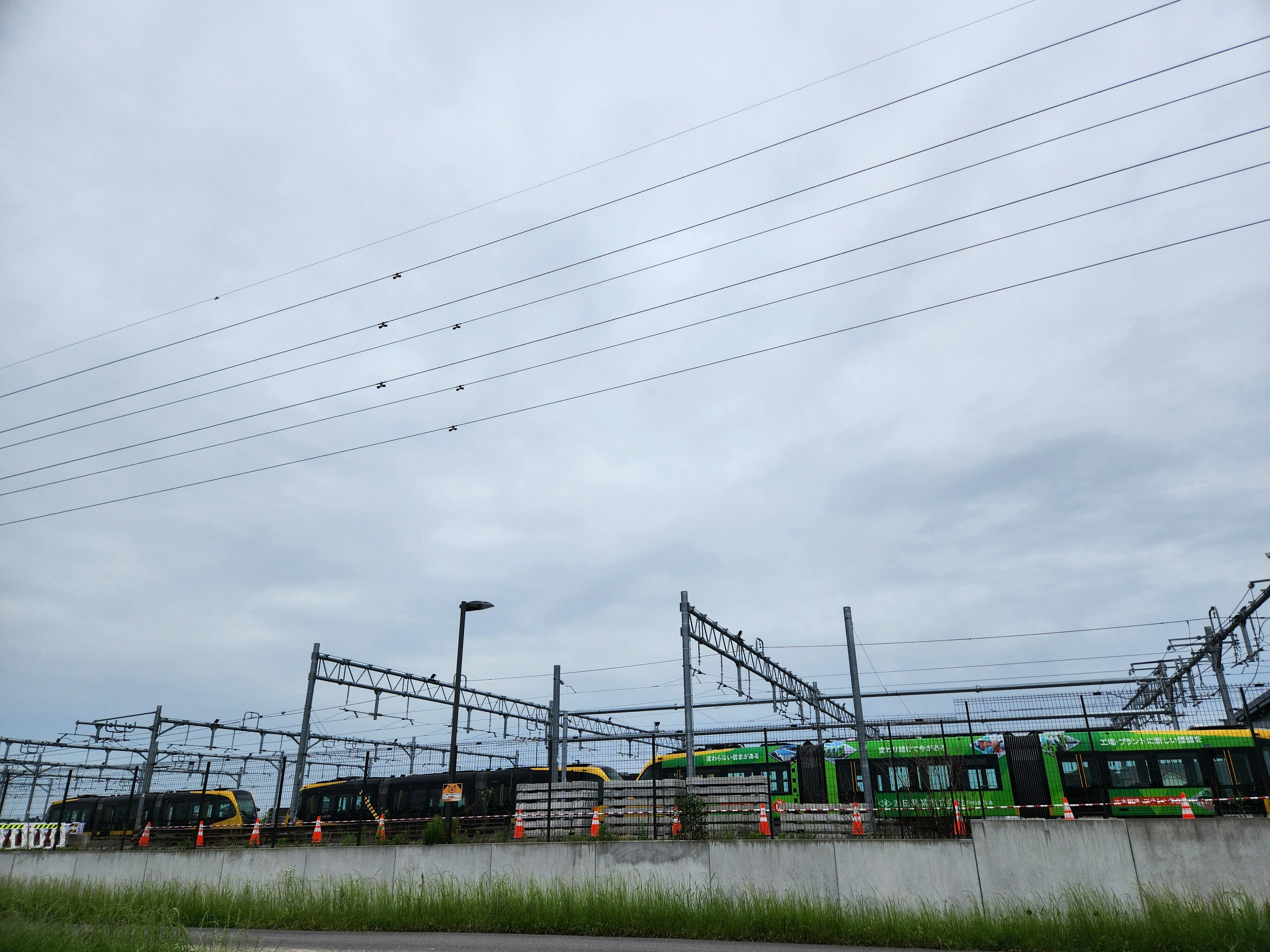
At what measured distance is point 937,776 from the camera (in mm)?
19250

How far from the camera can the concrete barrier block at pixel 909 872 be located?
443 inches

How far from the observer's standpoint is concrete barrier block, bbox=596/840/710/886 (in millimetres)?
12672

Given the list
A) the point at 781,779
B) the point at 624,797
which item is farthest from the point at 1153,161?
the point at 781,779

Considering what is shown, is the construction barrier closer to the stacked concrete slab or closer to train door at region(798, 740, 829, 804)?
the stacked concrete slab

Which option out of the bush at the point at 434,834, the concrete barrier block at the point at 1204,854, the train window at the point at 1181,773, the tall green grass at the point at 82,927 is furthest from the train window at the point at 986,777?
the tall green grass at the point at 82,927

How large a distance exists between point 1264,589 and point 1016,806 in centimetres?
954

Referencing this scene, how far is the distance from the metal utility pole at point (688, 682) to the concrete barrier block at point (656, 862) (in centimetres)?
415

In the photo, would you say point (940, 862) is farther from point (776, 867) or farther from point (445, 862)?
point (445, 862)

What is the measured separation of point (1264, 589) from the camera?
71.5 feet

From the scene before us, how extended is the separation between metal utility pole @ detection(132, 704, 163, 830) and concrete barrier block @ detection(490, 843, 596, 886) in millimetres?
19110

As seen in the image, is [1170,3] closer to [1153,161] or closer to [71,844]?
[1153,161]

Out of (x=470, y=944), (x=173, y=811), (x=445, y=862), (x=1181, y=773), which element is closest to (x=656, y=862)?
(x=470, y=944)

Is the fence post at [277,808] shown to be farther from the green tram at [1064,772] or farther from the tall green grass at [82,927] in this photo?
Result: the green tram at [1064,772]

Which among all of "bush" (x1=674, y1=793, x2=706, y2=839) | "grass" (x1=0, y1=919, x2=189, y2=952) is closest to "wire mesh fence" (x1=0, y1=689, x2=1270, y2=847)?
"bush" (x1=674, y1=793, x2=706, y2=839)
